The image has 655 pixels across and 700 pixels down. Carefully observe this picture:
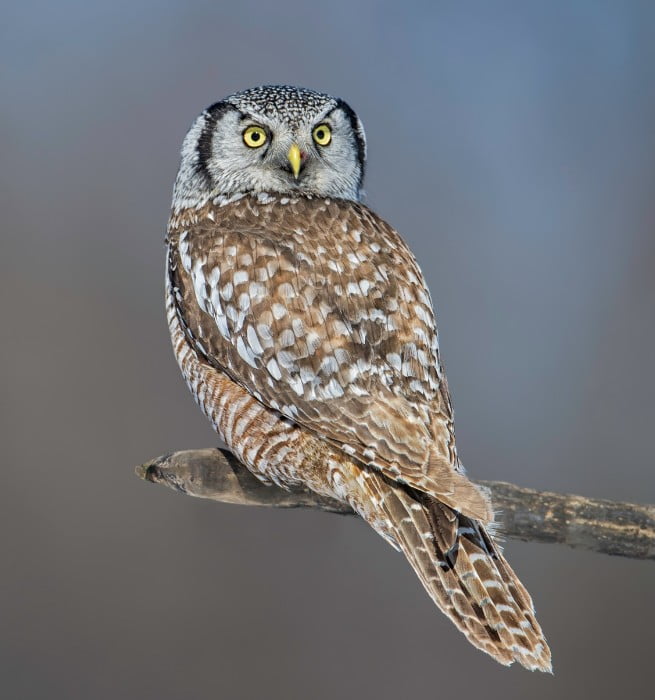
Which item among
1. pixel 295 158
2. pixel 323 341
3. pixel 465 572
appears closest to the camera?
pixel 465 572

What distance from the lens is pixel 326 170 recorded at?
5.98 feet

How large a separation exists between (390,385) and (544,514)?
54cm

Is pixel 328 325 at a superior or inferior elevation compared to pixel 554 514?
superior

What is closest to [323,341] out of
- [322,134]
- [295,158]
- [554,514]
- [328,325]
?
[328,325]

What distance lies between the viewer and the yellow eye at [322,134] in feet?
5.90

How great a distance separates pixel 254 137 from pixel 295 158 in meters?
0.12

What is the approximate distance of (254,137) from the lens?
5.88 feet

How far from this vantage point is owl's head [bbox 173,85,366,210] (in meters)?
1.75

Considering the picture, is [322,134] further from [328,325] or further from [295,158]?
[328,325]

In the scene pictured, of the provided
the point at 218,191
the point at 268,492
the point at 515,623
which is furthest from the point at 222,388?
the point at 515,623

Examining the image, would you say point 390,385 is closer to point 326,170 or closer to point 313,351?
point 313,351

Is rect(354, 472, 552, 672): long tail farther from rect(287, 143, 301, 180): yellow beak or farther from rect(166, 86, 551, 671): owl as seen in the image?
rect(287, 143, 301, 180): yellow beak

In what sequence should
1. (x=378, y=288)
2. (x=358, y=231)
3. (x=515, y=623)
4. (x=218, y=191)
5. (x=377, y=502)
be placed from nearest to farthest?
1. (x=515, y=623)
2. (x=377, y=502)
3. (x=378, y=288)
4. (x=358, y=231)
5. (x=218, y=191)

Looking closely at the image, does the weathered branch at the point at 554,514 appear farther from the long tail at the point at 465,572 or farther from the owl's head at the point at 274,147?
the owl's head at the point at 274,147
